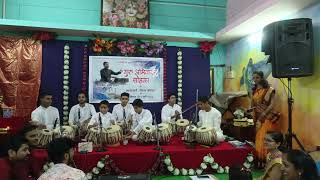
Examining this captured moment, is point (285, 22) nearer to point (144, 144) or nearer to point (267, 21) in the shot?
point (267, 21)

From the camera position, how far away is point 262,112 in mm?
4461

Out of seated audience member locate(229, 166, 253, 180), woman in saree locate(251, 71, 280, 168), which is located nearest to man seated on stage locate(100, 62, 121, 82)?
woman in saree locate(251, 71, 280, 168)

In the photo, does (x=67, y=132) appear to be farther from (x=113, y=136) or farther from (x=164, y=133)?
(x=164, y=133)

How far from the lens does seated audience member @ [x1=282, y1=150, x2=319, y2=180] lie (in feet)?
6.71

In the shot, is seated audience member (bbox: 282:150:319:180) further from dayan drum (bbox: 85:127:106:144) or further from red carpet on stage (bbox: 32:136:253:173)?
dayan drum (bbox: 85:127:106:144)

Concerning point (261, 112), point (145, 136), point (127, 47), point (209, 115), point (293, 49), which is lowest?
point (145, 136)

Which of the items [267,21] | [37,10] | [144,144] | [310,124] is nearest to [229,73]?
[267,21]

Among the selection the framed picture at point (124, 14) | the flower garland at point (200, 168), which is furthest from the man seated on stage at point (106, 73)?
the flower garland at point (200, 168)

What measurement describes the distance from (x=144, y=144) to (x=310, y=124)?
2506 mm

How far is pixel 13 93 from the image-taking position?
5.66 m

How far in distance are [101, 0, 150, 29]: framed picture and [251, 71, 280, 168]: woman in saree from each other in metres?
2.99

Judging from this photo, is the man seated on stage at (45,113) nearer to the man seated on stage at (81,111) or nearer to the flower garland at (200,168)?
the man seated on stage at (81,111)

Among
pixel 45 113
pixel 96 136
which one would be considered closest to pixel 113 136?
pixel 96 136

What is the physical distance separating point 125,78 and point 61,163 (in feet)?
13.2
